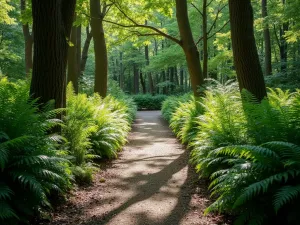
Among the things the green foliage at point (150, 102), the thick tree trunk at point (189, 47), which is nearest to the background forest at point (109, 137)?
the thick tree trunk at point (189, 47)

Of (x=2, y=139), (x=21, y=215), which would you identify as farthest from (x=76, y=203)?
(x=2, y=139)

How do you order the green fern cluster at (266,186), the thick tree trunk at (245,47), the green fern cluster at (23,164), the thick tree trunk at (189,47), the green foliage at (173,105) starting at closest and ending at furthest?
the green fern cluster at (266,186) < the green fern cluster at (23,164) < the thick tree trunk at (245,47) < the thick tree trunk at (189,47) < the green foliage at (173,105)

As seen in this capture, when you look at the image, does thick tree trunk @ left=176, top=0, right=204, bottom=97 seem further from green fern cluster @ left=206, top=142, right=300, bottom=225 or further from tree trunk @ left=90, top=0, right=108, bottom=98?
green fern cluster @ left=206, top=142, right=300, bottom=225

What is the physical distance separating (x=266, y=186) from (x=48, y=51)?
425cm

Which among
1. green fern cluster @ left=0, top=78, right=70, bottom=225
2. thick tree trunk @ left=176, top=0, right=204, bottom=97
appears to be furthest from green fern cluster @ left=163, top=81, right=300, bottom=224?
thick tree trunk @ left=176, top=0, right=204, bottom=97

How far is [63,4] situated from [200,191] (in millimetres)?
4458

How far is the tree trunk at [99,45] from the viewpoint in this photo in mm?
11773

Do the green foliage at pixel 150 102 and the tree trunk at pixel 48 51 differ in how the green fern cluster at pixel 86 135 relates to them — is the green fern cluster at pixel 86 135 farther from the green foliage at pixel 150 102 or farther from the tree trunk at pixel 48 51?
the green foliage at pixel 150 102

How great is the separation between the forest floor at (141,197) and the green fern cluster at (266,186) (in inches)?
27.9

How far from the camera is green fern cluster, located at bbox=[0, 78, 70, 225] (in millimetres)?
3285

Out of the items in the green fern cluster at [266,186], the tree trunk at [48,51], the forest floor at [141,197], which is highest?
the tree trunk at [48,51]

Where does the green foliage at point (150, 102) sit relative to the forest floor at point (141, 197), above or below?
above

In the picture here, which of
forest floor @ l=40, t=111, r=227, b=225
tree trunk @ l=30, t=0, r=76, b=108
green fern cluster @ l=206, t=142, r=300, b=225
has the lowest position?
forest floor @ l=40, t=111, r=227, b=225

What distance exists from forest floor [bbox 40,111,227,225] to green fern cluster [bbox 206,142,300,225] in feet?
2.32
